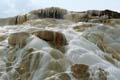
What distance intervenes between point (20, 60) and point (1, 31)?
401 centimetres

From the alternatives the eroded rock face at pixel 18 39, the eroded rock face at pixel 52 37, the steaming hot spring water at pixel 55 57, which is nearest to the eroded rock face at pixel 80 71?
the steaming hot spring water at pixel 55 57

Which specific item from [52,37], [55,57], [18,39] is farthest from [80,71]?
[18,39]

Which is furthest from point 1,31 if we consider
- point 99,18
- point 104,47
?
point 99,18

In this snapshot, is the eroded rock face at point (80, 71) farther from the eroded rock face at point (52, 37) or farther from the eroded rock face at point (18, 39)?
the eroded rock face at point (18, 39)

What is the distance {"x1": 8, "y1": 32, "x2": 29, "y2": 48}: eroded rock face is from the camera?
42.7 feet

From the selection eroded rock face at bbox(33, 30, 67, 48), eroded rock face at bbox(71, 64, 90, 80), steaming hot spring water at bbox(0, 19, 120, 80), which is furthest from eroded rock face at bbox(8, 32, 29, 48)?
eroded rock face at bbox(71, 64, 90, 80)

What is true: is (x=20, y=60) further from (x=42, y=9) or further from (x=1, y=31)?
(x=42, y=9)

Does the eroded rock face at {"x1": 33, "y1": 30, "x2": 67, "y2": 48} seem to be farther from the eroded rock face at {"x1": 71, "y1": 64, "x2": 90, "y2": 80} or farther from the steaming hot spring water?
the eroded rock face at {"x1": 71, "y1": 64, "x2": 90, "y2": 80}

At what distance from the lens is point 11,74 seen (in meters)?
11.8

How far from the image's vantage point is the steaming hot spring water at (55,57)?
11547 mm

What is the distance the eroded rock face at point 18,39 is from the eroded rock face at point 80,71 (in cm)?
208

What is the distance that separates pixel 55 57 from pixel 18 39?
1.72m

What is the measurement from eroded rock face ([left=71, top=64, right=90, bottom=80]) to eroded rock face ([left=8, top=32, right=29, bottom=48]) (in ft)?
6.83

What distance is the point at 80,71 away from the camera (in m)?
11.6
